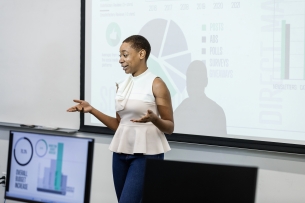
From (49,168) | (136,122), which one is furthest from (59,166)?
(136,122)

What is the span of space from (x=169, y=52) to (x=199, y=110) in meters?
0.51

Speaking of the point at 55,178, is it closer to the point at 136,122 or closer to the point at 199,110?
the point at 136,122

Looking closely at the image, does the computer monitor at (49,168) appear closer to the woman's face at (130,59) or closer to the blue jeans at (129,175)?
the blue jeans at (129,175)

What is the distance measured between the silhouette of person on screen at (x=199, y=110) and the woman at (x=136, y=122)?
2.52 ft

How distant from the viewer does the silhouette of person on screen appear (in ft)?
10.2

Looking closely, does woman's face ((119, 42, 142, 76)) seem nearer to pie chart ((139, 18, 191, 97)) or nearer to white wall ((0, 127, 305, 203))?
pie chart ((139, 18, 191, 97))

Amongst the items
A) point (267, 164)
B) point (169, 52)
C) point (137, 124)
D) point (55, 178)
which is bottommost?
point (267, 164)

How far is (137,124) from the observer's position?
2.38 metres

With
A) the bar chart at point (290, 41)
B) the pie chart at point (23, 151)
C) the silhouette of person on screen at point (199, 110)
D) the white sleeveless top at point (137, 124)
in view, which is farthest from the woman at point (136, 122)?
the bar chart at point (290, 41)

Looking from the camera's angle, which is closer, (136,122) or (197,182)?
(197,182)

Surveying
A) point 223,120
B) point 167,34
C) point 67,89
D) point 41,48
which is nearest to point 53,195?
point 223,120

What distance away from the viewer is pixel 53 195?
1.66m

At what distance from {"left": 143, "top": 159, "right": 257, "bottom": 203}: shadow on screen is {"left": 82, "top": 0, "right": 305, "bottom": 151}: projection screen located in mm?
1668

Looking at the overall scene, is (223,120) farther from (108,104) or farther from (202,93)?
(108,104)
